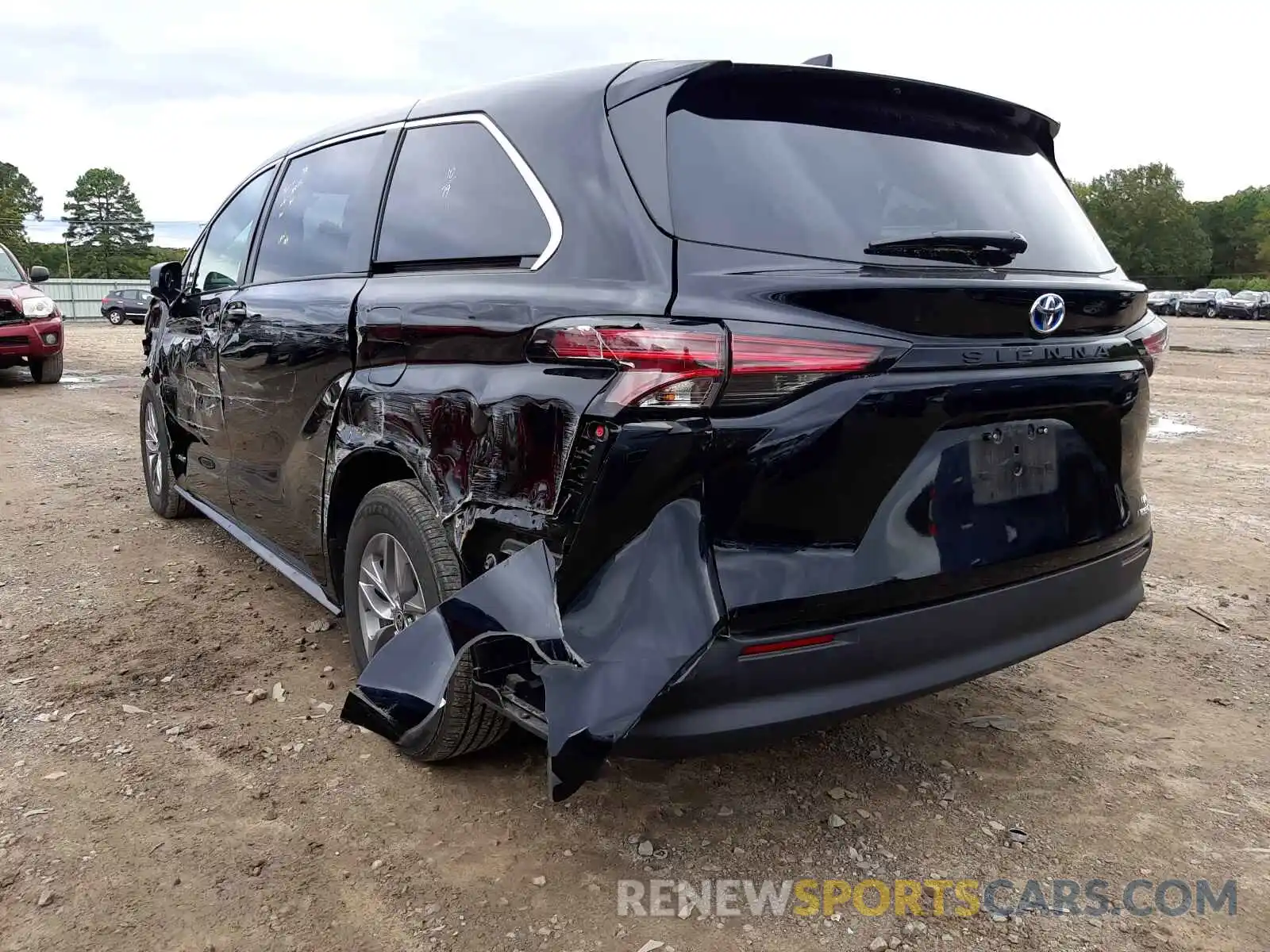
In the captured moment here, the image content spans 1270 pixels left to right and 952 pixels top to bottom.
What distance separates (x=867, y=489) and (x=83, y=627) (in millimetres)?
3196

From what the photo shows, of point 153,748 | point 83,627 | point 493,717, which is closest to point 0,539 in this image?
point 83,627

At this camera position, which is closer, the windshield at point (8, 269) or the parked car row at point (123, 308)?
the windshield at point (8, 269)

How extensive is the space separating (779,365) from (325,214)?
81.6 inches

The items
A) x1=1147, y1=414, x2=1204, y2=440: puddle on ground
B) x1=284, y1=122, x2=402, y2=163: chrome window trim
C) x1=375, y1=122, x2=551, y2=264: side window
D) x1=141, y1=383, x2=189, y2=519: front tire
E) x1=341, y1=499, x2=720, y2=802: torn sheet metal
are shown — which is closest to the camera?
x1=341, y1=499, x2=720, y2=802: torn sheet metal

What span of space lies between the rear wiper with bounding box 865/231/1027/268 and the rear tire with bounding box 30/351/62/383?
40.4 feet

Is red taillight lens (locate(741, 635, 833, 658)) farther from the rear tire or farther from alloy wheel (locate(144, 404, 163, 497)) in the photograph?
the rear tire

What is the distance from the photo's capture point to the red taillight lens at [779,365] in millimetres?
1902

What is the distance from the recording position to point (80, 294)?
124 feet

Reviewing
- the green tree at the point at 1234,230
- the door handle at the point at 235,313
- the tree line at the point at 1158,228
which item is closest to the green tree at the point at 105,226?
the tree line at the point at 1158,228

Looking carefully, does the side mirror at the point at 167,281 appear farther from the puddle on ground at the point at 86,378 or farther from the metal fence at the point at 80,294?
the metal fence at the point at 80,294

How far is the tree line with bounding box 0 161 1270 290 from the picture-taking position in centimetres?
8106

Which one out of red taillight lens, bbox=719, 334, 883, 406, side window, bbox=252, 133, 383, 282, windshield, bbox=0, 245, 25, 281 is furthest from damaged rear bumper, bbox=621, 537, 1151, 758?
windshield, bbox=0, 245, 25, 281

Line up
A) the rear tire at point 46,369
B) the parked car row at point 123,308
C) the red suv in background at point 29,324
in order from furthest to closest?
the parked car row at point 123,308, the rear tire at point 46,369, the red suv in background at point 29,324

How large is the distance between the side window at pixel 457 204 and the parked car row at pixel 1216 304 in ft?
157
